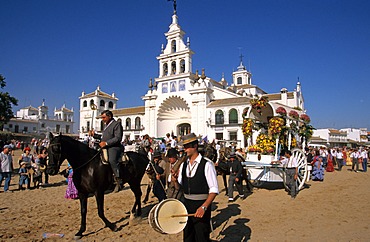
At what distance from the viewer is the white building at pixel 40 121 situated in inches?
2525

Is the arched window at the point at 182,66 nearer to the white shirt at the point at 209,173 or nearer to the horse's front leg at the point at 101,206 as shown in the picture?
the horse's front leg at the point at 101,206

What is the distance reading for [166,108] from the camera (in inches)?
1587

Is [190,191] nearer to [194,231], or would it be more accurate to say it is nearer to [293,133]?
[194,231]

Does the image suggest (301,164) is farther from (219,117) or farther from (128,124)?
(128,124)

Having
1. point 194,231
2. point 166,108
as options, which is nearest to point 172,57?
point 166,108

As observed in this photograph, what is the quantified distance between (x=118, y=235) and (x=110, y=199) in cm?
388

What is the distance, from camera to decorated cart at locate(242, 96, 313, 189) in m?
10.2

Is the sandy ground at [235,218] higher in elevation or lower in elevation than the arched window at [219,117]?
lower

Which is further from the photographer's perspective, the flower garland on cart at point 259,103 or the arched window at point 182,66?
the arched window at point 182,66

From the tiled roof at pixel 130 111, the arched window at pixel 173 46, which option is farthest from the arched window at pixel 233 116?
the tiled roof at pixel 130 111

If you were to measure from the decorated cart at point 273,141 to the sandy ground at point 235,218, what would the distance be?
2.79 feet

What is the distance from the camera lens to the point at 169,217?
11.5 feet

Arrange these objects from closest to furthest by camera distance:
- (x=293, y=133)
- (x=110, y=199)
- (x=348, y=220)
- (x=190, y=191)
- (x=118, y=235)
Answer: (x=190, y=191) < (x=118, y=235) < (x=348, y=220) < (x=110, y=199) < (x=293, y=133)

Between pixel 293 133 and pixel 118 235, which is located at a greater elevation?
pixel 293 133
